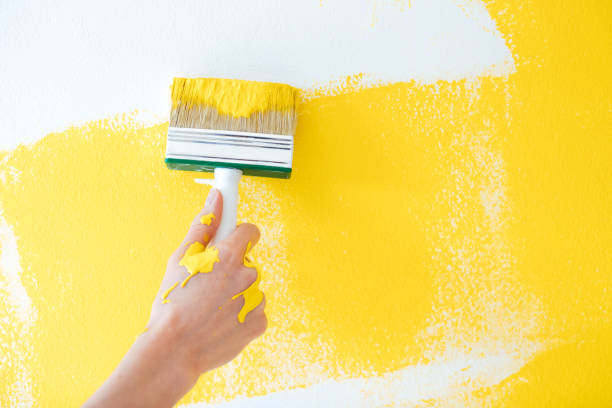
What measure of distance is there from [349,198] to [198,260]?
1.19ft

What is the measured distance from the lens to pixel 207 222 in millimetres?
743

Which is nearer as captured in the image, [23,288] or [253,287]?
[253,287]

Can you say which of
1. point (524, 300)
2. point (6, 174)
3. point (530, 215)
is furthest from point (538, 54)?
point (6, 174)

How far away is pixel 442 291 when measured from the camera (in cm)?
92

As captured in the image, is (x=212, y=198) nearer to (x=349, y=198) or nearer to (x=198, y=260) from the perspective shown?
(x=198, y=260)

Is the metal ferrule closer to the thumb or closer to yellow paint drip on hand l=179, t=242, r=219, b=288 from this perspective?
the thumb

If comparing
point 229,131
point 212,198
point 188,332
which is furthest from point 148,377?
point 229,131

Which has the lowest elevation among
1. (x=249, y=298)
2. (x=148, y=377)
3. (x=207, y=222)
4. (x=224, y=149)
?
(x=148, y=377)

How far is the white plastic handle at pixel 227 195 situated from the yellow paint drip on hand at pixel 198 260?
6cm

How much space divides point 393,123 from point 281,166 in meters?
0.28

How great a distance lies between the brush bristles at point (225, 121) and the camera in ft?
2.62

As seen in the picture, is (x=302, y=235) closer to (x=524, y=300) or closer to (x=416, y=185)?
(x=416, y=185)

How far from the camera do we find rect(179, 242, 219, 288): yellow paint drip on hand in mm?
673

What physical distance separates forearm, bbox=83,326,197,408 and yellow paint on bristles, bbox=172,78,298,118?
1.36ft
